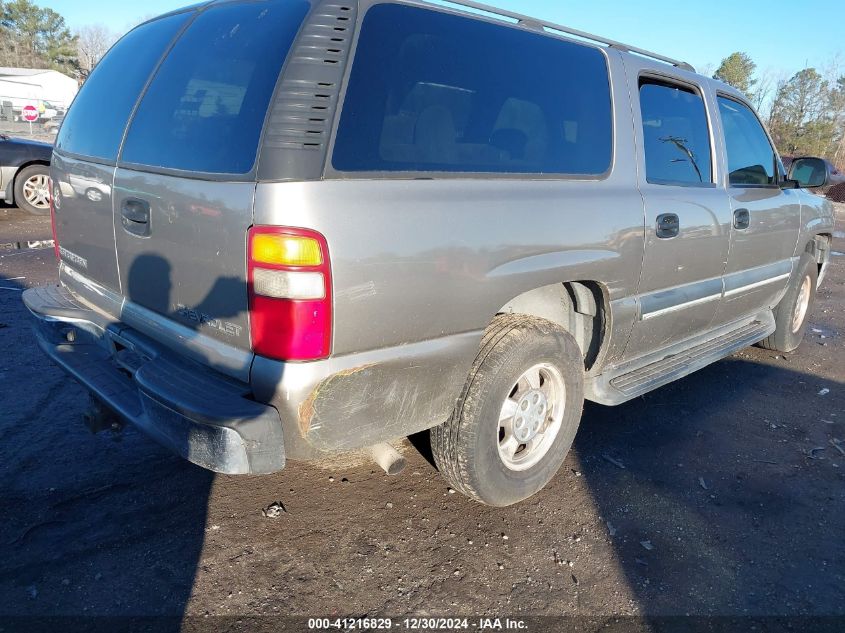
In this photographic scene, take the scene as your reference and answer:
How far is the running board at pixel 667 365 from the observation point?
10.7ft

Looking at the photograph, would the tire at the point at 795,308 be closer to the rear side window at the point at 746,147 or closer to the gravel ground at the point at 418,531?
the rear side window at the point at 746,147

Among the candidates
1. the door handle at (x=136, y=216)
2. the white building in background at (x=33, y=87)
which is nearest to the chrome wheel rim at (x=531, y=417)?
the door handle at (x=136, y=216)

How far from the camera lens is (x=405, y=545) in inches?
104

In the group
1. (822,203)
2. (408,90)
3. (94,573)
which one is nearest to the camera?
(408,90)

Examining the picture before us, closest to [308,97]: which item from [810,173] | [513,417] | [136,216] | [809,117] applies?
[136,216]

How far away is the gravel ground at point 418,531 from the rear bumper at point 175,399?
610 millimetres

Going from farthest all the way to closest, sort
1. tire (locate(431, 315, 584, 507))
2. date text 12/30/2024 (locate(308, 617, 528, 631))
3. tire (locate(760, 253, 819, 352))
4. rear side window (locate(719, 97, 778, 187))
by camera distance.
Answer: tire (locate(760, 253, 819, 352)), rear side window (locate(719, 97, 778, 187)), tire (locate(431, 315, 584, 507)), date text 12/30/2024 (locate(308, 617, 528, 631))

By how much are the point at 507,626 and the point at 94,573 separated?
1.61 m

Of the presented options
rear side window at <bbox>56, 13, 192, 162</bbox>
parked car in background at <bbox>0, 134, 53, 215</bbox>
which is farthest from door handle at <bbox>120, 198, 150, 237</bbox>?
parked car in background at <bbox>0, 134, 53, 215</bbox>

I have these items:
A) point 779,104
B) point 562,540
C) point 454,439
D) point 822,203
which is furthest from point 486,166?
point 779,104

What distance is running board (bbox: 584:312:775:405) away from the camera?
10.7ft

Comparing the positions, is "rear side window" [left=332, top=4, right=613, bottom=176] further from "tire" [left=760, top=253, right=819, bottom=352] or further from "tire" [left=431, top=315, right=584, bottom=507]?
"tire" [left=760, top=253, right=819, bottom=352]

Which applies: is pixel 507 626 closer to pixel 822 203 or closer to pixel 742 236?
pixel 742 236

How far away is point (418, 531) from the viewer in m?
2.74
